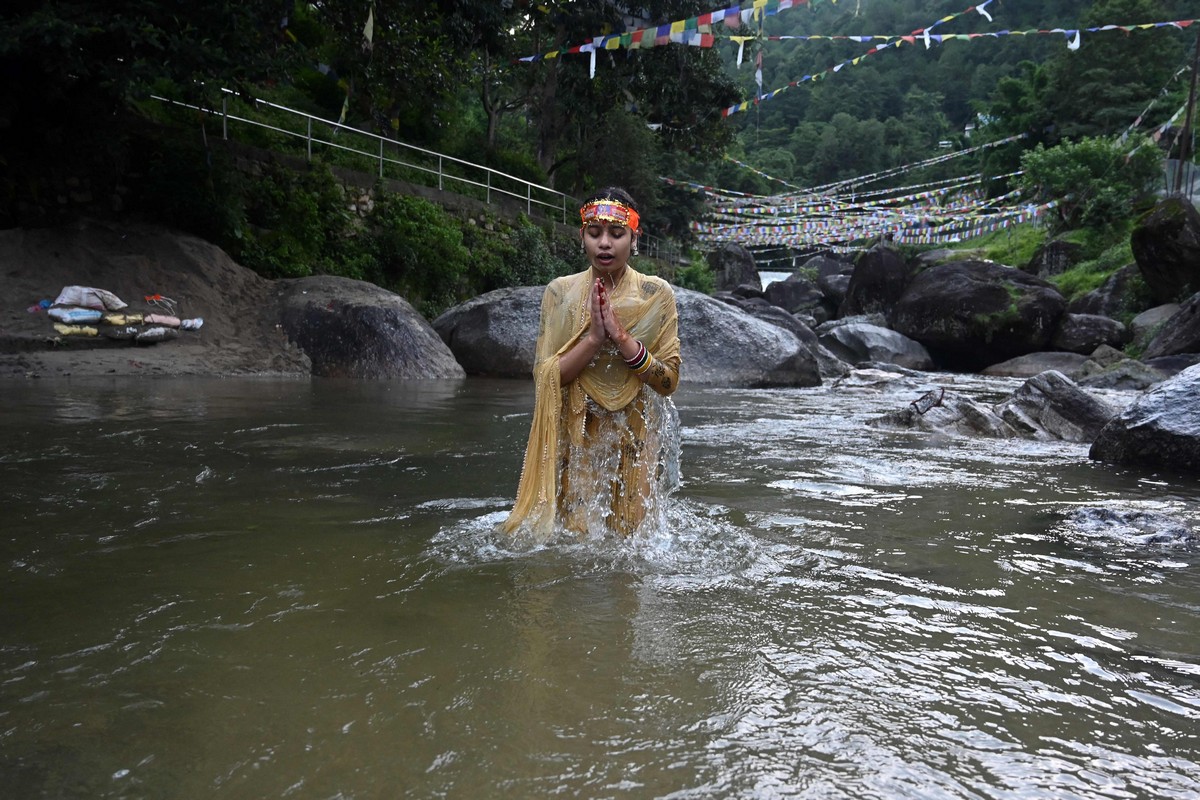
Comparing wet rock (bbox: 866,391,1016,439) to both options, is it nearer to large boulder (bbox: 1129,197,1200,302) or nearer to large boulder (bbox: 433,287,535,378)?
large boulder (bbox: 433,287,535,378)

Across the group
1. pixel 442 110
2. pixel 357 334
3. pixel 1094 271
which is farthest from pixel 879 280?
pixel 357 334

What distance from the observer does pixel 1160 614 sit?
2.83 metres

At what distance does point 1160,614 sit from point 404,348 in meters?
11.0

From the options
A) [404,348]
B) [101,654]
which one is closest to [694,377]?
[404,348]

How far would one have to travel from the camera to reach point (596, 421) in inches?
149

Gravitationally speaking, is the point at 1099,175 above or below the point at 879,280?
above

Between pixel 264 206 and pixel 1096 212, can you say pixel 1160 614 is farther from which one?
pixel 1096 212

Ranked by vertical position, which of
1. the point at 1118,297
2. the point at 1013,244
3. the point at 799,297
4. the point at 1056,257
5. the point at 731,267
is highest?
the point at 731,267

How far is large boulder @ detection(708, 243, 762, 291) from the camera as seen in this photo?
5372 cm

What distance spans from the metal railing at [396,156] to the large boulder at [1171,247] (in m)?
14.4

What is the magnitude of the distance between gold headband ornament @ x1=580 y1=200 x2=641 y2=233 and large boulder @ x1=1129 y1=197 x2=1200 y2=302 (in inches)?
781

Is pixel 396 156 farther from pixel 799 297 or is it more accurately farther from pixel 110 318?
pixel 799 297

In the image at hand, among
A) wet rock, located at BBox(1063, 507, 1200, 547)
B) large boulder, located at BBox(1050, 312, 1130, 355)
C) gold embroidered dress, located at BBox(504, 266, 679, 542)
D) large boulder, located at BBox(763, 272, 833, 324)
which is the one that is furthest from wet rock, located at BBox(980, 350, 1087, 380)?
gold embroidered dress, located at BBox(504, 266, 679, 542)

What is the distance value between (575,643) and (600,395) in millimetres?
1436
